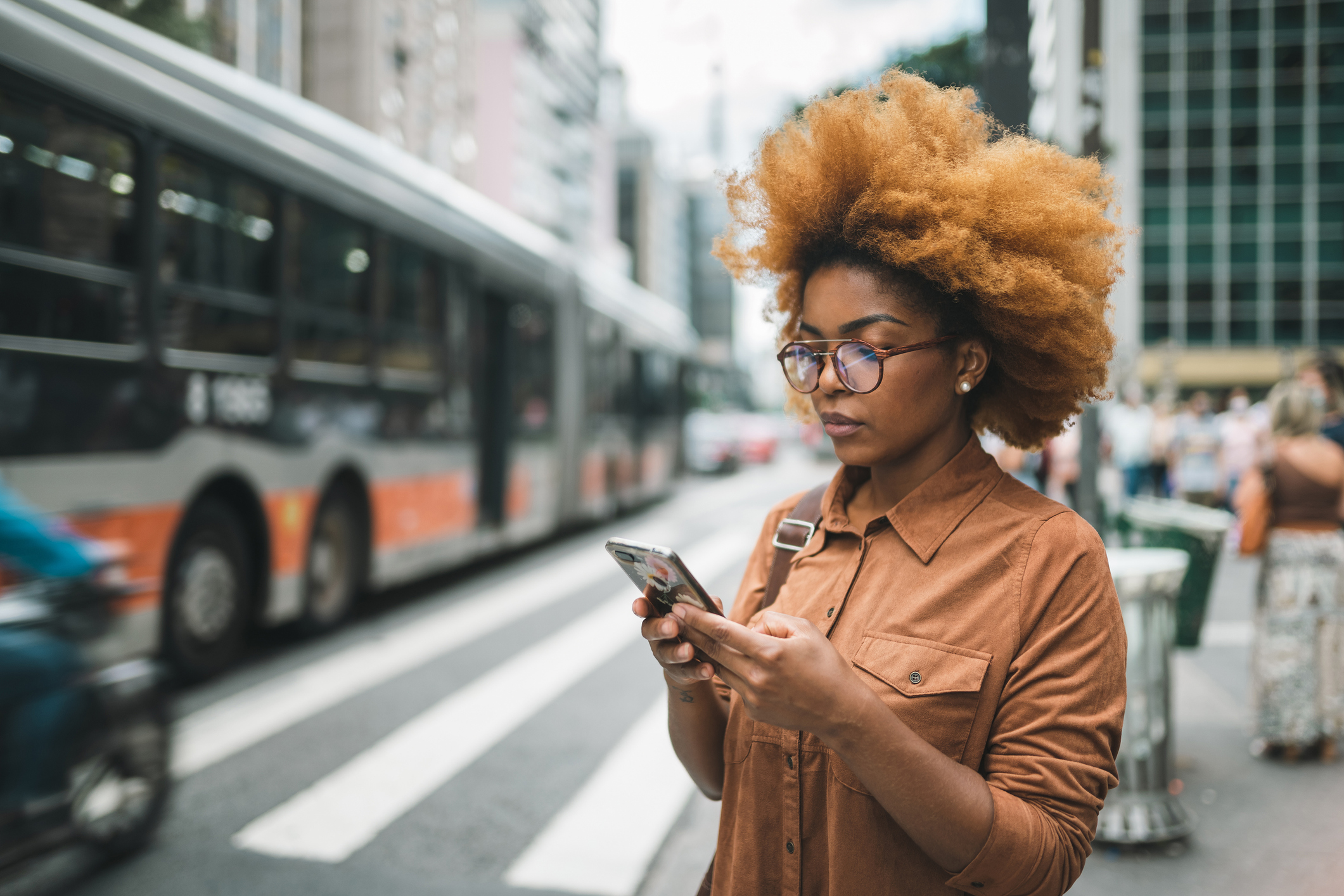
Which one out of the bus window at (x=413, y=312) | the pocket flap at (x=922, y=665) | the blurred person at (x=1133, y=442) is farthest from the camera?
the blurred person at (x=1133, y=442)

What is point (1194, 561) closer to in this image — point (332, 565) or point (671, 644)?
point (671, 644)

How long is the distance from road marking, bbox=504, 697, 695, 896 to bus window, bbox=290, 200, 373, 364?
3.65 m

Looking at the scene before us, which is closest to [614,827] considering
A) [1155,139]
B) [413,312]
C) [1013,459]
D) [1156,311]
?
[413,312]

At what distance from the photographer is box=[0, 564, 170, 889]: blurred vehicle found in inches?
117

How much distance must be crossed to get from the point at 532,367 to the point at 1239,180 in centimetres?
4573

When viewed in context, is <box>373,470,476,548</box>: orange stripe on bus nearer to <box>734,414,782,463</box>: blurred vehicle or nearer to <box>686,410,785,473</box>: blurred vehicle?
<box>686,410,785,473</box>: blurred vehicle

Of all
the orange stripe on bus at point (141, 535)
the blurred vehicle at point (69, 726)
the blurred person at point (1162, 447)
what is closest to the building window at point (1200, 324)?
the blurred person at point (1162, 447)

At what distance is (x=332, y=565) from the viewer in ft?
24.7

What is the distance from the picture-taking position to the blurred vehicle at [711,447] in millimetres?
28250

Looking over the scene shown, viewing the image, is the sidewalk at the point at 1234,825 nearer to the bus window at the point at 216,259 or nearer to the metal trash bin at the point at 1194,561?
the metal trash bin at the point at 1194,561

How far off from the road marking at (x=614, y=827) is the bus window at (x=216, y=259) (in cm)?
339

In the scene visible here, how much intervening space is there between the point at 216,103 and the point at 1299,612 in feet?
21.7

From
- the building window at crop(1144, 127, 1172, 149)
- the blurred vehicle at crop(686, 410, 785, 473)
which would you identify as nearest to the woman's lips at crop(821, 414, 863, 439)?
the blurred vehicle at crop(686, 410, 785, 473)

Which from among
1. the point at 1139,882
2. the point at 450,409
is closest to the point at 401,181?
the point at 450,409
